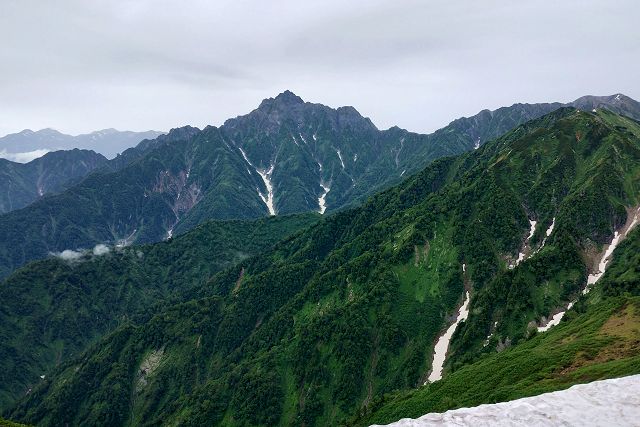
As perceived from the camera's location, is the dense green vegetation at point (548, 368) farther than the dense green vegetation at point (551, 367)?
Yes

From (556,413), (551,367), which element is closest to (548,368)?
(551,367)

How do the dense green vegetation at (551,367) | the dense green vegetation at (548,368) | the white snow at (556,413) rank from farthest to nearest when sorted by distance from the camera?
the dense green vegetation at (548,368)
the dense green vegetation at (551,367)
the white snow at (556,413)

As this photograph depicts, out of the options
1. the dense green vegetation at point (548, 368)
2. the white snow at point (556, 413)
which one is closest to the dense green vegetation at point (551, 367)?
the dense green vegetation at point (548, 368)

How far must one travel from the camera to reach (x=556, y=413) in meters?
31.9

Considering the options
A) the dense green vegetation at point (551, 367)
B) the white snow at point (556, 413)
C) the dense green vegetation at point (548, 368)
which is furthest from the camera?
the dense green vegetation at point (548, 368)

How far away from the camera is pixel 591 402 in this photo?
33.2 m

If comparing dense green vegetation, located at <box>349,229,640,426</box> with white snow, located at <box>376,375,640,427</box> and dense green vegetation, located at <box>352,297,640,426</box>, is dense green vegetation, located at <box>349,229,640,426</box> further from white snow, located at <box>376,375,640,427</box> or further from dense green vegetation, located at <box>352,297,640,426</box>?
white snow, located at <box>376,375,640,427</box>

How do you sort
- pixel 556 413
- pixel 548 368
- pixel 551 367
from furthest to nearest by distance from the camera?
pixel 548 368 < pixel 551 367 < pixel 556 413

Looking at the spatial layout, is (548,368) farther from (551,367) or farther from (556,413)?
(556,413)

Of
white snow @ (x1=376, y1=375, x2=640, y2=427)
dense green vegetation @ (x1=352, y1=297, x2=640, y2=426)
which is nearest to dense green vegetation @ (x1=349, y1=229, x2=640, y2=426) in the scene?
dense green vegetation @ (x1=352, y1=297, x2=640, y2=426)

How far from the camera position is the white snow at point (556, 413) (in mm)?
31172

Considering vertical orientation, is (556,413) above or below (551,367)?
above

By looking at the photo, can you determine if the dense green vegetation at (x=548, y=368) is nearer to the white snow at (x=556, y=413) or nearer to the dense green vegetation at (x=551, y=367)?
the dense green vegetation at (x=551, y=367)

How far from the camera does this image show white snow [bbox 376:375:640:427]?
31.2 meters
